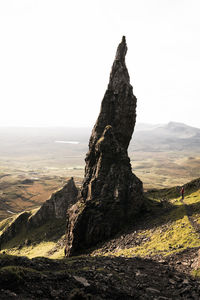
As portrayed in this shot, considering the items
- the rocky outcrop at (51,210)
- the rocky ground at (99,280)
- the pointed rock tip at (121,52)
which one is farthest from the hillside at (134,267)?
the rocky outcrop at (51,210)

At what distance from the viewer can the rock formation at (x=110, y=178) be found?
43969mm

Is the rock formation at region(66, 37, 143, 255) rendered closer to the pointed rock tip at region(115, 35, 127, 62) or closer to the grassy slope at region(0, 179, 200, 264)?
the pointed rock tip at region(115, 35, 127, 62)

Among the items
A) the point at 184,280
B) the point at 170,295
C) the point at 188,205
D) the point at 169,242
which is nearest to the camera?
the point at 170,295

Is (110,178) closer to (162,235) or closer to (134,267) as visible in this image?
(162,235)

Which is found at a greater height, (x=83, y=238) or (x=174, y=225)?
(x=174, y=225)

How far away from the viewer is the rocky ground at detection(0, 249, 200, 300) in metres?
18.1

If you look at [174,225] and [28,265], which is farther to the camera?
[174,225]

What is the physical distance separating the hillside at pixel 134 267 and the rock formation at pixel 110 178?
3.13 m

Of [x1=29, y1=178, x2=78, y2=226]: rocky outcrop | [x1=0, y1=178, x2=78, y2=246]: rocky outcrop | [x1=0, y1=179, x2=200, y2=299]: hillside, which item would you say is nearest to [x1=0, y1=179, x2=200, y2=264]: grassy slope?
[x1=0, y1=179, x2=200, y2=299]: hillside

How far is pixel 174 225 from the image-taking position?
38656mm

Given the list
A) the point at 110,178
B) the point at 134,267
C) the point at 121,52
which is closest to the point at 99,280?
the point at 134,267

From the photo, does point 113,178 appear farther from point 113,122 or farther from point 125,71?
point 125,71

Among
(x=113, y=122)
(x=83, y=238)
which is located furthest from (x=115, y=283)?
(x=113, y=122)

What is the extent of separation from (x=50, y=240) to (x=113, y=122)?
3955cm
